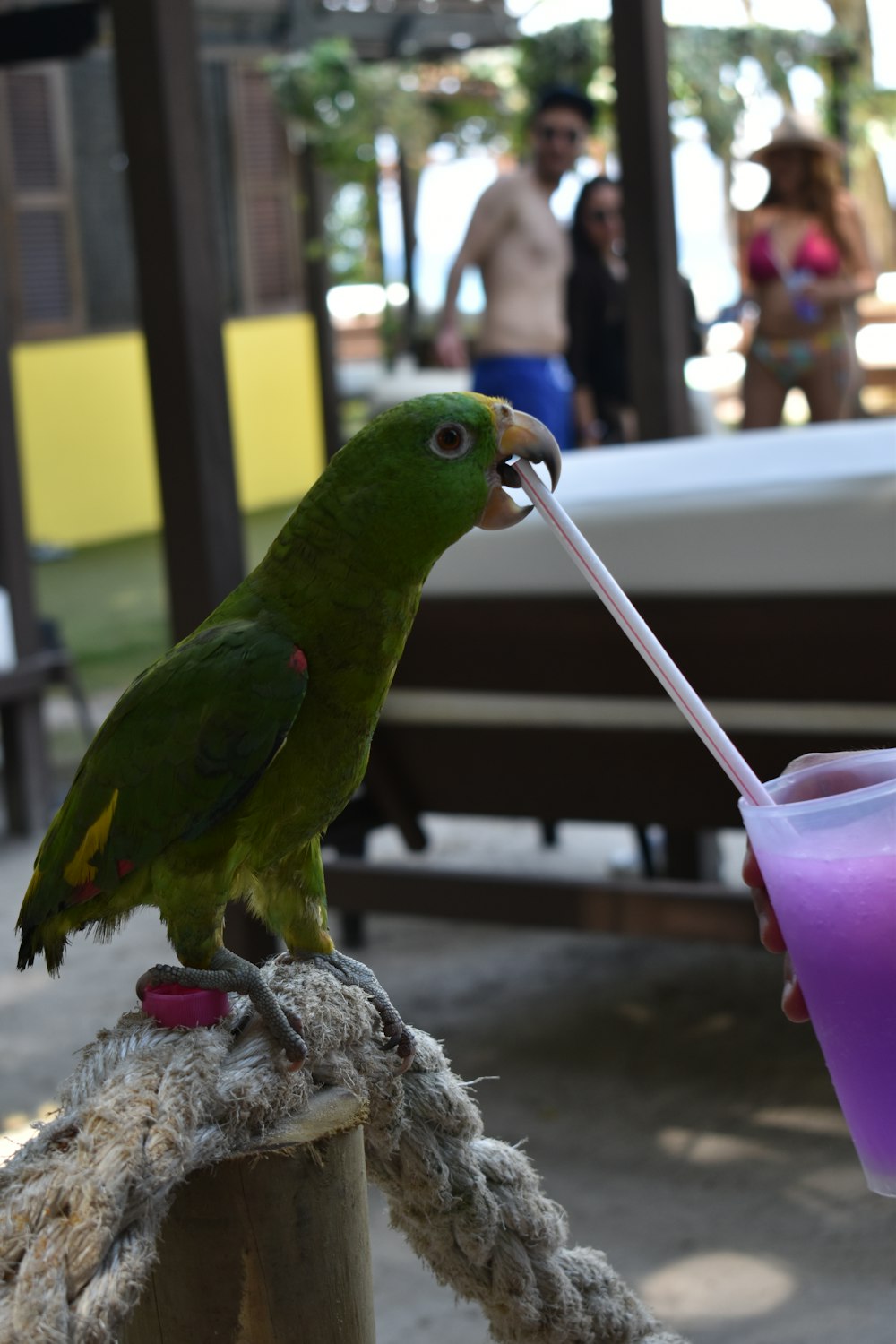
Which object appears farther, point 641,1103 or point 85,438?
point 85,438

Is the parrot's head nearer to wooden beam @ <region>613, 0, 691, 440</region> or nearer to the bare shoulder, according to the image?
wooden beam @ <region>613, 0, 691, 440</region>

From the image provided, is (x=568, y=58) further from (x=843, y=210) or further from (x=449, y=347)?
(x=449, y=347)

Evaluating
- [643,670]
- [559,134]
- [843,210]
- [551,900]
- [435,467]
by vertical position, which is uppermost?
[559,134]

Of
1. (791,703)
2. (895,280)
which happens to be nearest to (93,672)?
(791,703)

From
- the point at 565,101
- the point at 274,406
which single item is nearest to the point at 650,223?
the point at 565,101

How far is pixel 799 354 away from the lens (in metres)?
5.49

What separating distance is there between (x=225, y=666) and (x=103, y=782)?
0.45ft

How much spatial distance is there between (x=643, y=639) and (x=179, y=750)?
0.36 meters

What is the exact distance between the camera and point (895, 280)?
15.4 meters

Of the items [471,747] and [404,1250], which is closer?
[404,1250]

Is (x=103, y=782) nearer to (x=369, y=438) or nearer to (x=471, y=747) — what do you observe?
(x=369, y=438)

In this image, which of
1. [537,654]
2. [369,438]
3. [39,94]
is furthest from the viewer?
[39,94]

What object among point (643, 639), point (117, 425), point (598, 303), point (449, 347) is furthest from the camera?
point (117, 425)

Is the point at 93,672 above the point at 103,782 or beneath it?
beneath
